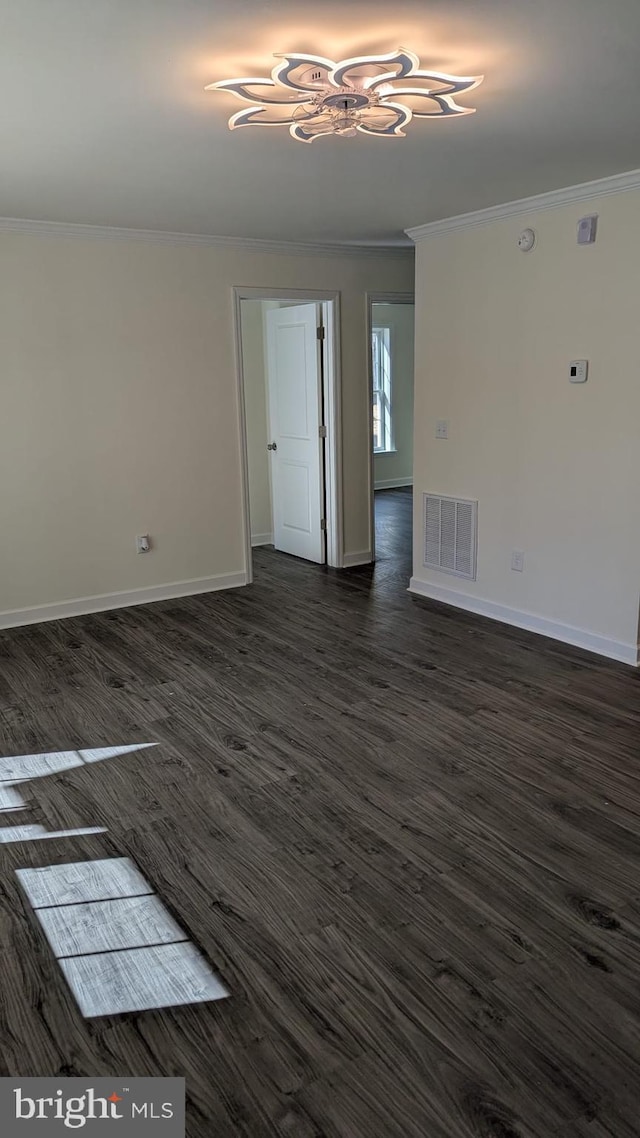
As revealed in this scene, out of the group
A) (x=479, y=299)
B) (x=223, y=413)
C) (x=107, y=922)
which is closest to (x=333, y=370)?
(x=223, y=413)

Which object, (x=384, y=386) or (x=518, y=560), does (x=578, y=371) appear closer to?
(x=518, y=560)

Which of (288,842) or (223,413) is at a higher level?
(223,413)

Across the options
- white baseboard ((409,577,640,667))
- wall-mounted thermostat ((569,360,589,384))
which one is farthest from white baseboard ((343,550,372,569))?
wall-mounted thermostat ((569,360,589,384))

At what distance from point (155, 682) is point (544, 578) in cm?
234

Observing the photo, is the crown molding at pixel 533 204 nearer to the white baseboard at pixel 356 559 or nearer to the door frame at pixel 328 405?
the door frame at pixel 328 405

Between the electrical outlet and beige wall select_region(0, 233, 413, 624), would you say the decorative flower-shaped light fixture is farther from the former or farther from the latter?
the electrical outlet

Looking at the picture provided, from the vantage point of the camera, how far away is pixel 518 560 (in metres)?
4.90

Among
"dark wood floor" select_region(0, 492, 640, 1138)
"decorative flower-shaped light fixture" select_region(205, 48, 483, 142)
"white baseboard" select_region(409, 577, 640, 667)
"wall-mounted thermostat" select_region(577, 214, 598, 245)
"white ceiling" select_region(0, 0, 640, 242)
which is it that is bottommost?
"dark wood floor" select_region(0, 492, 640, 1138)

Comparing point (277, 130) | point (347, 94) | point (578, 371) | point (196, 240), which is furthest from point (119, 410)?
point (347, 94)

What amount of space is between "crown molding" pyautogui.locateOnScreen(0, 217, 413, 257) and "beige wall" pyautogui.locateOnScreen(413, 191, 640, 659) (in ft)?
2.77

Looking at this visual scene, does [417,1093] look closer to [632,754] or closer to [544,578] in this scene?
[632,754]

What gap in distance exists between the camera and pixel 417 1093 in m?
1.77

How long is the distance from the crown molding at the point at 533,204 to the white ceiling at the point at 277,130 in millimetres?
108

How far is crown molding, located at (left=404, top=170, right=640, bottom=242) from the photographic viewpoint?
3875 millimetres
